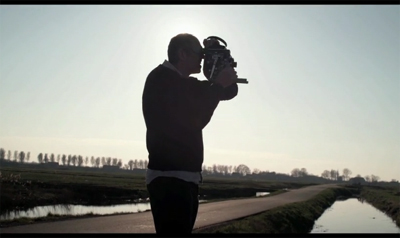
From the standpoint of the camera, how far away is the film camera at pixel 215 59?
→ 3.25 meters

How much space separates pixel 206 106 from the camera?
9.91 ft

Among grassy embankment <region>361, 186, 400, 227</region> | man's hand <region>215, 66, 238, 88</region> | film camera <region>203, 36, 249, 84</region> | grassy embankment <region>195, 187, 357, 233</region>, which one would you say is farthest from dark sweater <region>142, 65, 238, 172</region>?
grassy embankment <region>361, 186, 400, 227</region>

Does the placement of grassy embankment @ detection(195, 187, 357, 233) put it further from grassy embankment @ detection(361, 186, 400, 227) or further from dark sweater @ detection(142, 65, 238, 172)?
dark sweater @ detection(142, 65, 238, 172)

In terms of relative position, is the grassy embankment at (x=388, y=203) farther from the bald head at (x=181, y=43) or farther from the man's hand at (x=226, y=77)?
the bald head at (x=181, y=43)

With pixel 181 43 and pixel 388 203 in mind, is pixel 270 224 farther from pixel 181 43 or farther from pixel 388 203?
Answer: pixel 388 203

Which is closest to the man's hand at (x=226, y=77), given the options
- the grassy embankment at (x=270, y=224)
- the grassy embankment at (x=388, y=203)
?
the grassy embankment at (x=270, y=224)

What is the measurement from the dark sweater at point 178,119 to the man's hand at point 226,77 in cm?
5

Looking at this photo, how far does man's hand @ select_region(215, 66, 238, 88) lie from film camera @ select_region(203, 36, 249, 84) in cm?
5

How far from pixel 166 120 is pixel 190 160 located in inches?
12.7

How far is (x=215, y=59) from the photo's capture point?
3.25 metres

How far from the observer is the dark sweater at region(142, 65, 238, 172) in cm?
299

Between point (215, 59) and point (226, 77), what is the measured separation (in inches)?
7.1

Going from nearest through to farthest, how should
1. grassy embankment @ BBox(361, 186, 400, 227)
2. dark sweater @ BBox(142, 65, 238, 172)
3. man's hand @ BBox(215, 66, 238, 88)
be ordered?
dark sweater @ BBox(142, 65, 238, 172) < man's hand @ BBox(215, 66, 238, 88) < grassy embankment @ BBox(361, 186, 400, 227)

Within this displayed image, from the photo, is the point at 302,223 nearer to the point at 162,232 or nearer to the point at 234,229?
the point at 234,229
